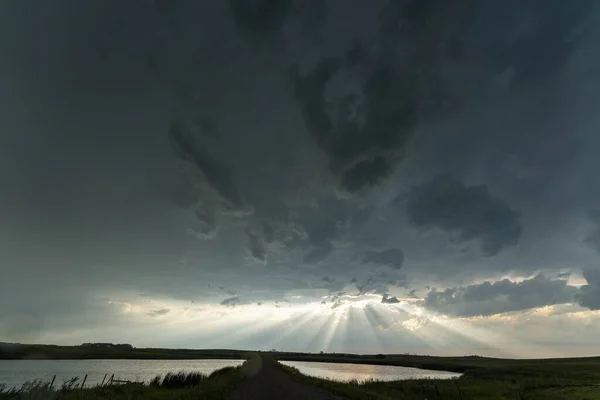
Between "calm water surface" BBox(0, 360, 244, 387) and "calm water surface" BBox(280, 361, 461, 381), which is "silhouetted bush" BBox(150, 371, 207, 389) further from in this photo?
"calm water surface" BBox(280, 361, 461, 381)

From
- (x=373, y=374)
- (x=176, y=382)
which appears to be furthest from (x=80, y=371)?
(x=373, y=374)

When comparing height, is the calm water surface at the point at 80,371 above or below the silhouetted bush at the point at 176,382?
above

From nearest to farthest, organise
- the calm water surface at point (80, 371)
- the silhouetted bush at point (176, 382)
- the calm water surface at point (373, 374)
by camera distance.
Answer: the silhouetted bush at point (176, 382) → the calm water surface at point (80, 371) → the calm water surface at point (373, 374)

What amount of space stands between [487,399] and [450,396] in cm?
412

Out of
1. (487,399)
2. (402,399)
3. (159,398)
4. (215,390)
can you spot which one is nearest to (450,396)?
(487,399)

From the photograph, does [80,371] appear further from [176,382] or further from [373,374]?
[373,374]

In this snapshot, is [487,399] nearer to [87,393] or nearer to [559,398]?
[559,398]

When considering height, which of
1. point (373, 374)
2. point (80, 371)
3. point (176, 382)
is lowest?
point (176, 382)

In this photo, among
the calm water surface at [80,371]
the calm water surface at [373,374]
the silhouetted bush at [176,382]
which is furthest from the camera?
the calm water surface at [373,374]

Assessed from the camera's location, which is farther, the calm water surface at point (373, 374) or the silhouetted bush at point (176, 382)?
the calm water surface at point (373, 374)

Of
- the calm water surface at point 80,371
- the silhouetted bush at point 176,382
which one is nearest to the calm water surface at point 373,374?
the silhouetted bush at point 176,382

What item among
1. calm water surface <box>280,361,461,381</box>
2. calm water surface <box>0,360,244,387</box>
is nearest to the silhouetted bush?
calm water surface <box>0,360,244,387</box>

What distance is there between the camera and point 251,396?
2962 cm

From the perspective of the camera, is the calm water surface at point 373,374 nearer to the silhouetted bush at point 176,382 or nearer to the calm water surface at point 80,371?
the silhouetted bush at point 176,382
